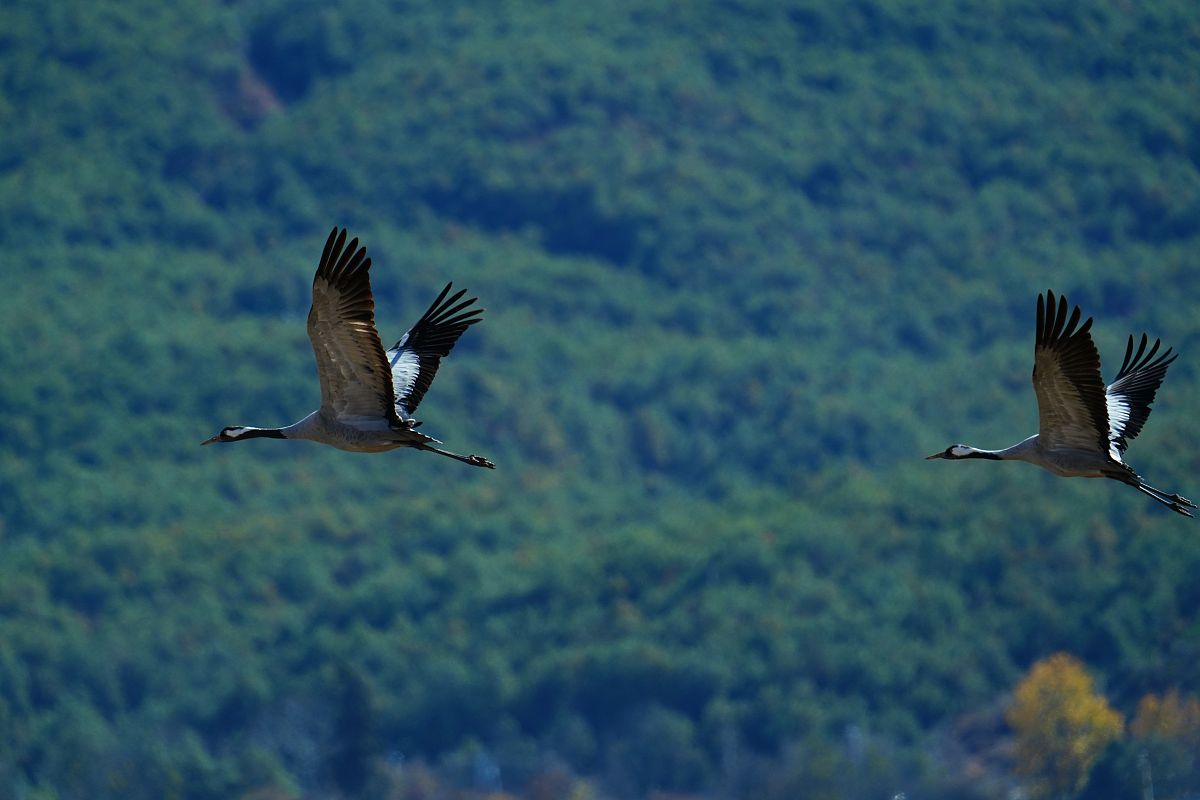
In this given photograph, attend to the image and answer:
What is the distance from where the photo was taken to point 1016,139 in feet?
397

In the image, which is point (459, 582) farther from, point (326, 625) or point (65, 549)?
point (65, 549)

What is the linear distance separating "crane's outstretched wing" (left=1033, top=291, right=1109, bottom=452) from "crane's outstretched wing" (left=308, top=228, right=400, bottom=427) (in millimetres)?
6628

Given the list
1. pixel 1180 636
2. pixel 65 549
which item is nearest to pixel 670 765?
pixel 1180 636

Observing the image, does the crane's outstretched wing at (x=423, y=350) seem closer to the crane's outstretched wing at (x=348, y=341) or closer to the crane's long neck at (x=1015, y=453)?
the crane's outstretched wing at (x=348, y=341)

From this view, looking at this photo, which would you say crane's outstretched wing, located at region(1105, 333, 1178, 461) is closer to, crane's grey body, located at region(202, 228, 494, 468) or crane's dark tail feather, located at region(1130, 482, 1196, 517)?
crane's dark tail feather, located at region(1130, 482, 1196, 517)

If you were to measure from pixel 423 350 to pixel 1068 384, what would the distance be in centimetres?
764

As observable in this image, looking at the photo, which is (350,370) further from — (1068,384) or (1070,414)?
(1070,414)

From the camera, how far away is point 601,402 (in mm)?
103875

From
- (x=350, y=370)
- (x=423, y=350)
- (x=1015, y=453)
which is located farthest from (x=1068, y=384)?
(x=423, y=350)

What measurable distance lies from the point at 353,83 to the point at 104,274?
1995cm

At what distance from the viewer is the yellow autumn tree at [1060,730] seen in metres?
52.6

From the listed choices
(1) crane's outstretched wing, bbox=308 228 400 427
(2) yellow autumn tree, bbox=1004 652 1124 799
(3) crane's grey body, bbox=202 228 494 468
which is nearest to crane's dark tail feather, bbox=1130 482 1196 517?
(3) crane's grey body, bbox=202 228 494 468

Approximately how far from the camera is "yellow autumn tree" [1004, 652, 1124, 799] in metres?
52.6

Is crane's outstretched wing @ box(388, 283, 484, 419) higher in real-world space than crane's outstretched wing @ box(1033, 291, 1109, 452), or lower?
lower
